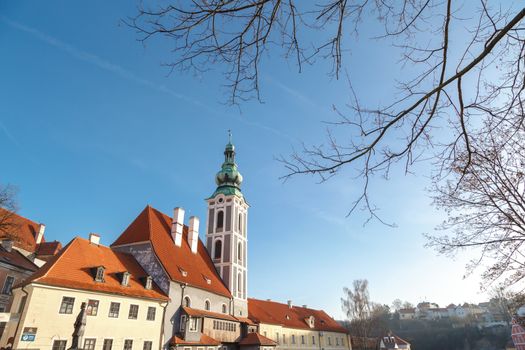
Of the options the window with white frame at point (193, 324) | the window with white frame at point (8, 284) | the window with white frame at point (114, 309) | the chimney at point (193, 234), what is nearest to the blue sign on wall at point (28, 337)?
the window with white frame at point (114, 309)

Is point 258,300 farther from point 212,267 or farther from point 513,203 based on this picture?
point 513,203

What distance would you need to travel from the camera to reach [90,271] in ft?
65.7

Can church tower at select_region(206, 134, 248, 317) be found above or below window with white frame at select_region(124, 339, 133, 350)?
above

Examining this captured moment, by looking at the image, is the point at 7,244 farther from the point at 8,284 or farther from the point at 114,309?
the point at 114,309

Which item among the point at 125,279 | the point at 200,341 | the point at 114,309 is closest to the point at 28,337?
the point at 114,309

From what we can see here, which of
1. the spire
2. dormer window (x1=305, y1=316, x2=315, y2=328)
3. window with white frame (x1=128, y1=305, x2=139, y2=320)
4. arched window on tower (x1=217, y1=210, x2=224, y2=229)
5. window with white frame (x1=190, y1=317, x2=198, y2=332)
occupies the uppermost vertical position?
the spire

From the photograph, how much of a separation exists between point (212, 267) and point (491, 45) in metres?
32.3

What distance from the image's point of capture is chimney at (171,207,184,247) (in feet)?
96.0

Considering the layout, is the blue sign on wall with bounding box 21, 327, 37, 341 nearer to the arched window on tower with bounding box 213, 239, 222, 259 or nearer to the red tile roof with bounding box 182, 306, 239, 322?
the red tile roof with bounding box 182, 306, 239, 322

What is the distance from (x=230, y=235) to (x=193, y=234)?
4125 millimetres

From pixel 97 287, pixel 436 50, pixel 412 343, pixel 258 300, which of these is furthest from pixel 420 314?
pixel 436 50

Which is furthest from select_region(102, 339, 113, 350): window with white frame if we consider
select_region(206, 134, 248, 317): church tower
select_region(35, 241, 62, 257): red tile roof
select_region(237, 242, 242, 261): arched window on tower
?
select_region(35, 241, 62, 257): red tile roof

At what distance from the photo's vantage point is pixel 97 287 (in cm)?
1898

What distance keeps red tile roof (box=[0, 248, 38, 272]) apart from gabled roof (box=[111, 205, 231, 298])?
22.1 feet
